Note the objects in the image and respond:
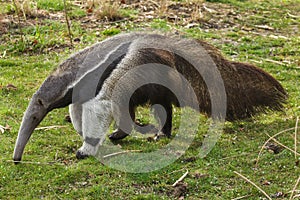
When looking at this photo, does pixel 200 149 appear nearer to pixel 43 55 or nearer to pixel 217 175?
pixel 217 175

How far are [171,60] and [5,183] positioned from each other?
2319 millimetres

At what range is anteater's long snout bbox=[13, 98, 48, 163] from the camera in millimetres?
6270

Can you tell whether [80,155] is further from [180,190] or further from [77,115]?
[180,190]

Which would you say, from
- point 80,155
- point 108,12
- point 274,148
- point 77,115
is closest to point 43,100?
point 77,115

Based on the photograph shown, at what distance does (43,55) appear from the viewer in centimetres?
1030

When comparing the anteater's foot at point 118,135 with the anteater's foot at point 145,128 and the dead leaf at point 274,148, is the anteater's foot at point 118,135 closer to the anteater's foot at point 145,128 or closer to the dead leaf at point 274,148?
the anteater's foot at point 145,128

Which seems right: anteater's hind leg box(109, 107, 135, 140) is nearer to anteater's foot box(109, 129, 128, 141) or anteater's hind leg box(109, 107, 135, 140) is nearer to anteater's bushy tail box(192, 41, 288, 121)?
anteater's foot box(109, 129, 128, 141)

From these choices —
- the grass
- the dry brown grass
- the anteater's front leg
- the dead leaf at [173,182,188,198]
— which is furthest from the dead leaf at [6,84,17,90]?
the dead leaf at [173,182,188,198]

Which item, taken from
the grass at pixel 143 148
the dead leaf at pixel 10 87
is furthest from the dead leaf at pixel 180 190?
the dead leaf at pixel 10 87

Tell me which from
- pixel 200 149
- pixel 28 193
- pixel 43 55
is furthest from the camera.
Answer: pixel 43 55

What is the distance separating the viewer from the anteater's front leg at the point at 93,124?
20.9 feet

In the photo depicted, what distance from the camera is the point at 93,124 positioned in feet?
21.0

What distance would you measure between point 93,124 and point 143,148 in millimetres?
724

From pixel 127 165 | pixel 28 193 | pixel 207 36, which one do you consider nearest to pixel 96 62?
pixel 127 165
